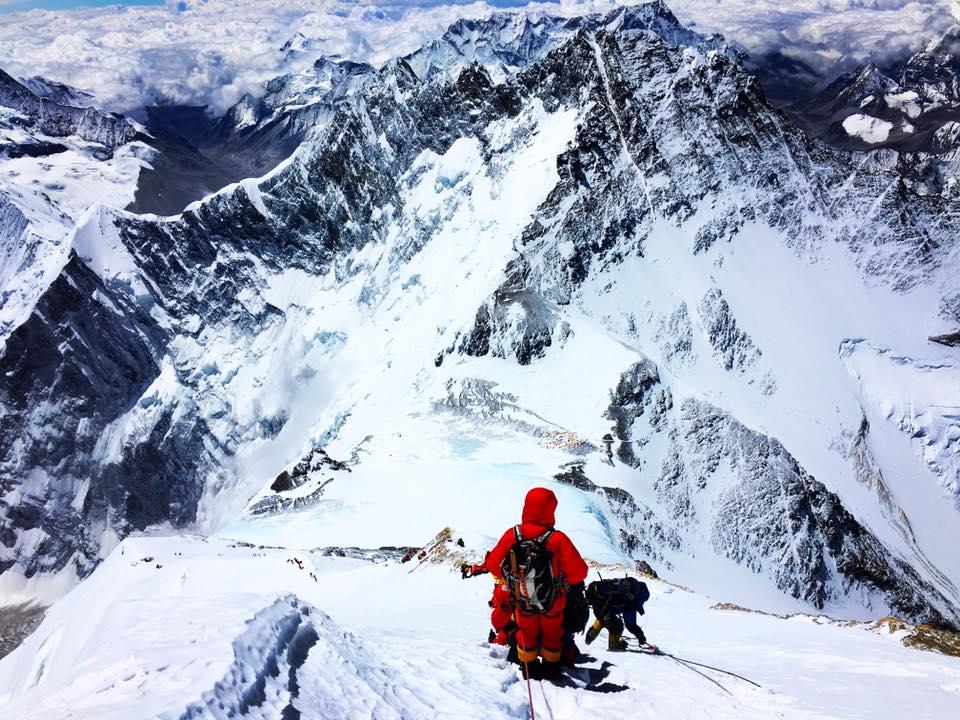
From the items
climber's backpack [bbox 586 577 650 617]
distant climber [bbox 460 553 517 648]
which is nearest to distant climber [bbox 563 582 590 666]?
distant climber [bbox 460 553 517 648]

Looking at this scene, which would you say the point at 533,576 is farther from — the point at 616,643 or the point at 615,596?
the point at 616,643

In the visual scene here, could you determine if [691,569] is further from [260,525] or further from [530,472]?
[260,525]

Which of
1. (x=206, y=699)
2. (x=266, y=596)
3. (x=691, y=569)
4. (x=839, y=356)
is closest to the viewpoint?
(x=206, y=699)

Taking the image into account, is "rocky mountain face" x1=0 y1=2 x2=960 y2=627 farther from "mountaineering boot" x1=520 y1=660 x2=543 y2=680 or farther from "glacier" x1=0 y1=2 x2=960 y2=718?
"mountaineering boot" x1=520 y1=660 x2=543 y2=680

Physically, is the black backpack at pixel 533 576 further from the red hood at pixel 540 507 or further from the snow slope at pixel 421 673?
the snow slope at pixel 421 673

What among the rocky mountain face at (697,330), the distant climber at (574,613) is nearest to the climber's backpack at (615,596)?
the distant climber at (574,613)

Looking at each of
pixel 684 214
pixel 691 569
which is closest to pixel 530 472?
pixel 691 569
